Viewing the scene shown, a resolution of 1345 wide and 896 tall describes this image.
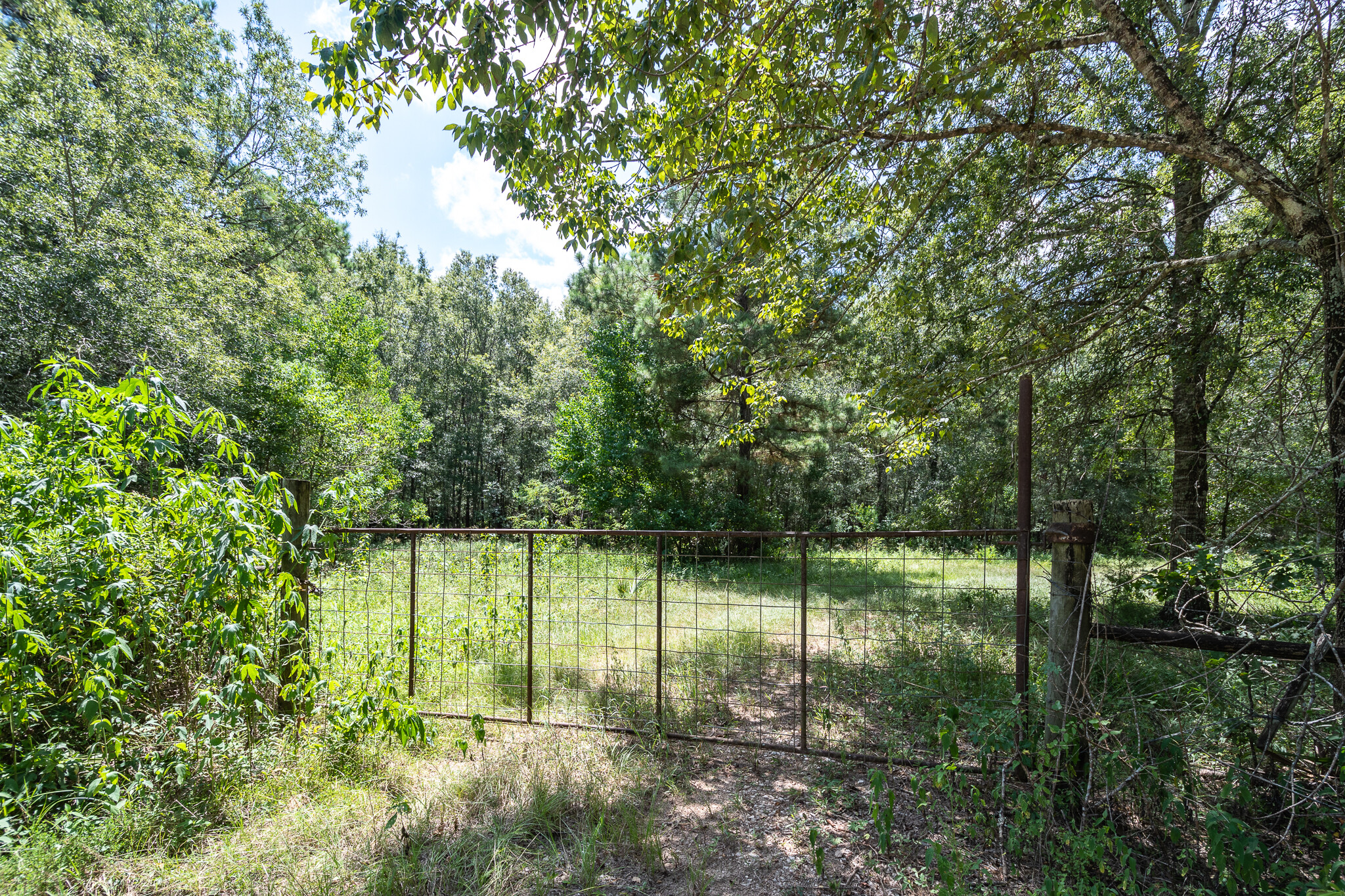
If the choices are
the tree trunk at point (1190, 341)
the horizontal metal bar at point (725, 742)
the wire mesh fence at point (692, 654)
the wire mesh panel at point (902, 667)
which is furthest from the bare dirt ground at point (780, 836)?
the tree trunk at point (1190, 341)

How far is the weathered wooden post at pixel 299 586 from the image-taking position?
307 cm

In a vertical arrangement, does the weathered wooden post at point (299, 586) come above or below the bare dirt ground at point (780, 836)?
above

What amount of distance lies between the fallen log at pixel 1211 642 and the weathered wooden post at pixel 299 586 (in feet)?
14.1

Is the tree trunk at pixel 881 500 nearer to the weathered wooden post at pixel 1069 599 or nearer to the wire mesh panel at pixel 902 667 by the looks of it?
the wire mesh panel at pixel 902 667

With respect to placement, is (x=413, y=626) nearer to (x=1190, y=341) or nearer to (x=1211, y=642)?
(x=1211, y=642)

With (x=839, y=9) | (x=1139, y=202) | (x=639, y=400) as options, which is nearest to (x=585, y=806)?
(x=839, y=9)

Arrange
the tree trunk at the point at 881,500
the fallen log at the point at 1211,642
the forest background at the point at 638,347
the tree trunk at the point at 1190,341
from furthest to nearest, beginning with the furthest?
the tree trunk at the point at 881,500
the forest background at the point at 638,347
the tree trunk at the point at 1190,341
the fallen log at the point at 1211,642

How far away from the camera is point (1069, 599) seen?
288 cm

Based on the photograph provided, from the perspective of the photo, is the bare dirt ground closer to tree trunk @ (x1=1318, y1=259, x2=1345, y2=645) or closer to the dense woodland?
the dense woodland

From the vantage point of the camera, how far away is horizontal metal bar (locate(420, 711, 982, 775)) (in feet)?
10.9

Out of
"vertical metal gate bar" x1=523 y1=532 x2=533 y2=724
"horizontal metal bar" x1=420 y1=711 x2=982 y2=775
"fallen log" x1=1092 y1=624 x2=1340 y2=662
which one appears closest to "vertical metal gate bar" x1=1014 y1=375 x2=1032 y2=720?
"fallen log" x1=1092 y1=624 x2=1340 y2=662

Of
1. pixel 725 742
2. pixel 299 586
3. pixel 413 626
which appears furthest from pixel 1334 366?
pixel 299 586

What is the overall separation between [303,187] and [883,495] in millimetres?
25152

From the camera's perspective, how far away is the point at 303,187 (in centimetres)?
1669
